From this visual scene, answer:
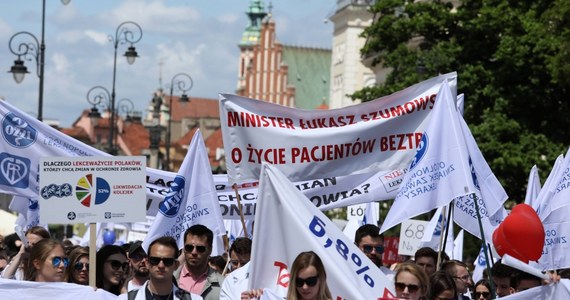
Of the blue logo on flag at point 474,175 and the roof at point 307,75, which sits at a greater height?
the roof at point 307,75

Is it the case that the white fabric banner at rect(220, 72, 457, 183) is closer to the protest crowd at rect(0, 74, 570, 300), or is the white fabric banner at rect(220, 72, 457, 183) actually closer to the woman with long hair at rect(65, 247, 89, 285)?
the protest crowd at rect(0, 74, 570, 300)

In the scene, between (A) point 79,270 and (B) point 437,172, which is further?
(B) point 437,172

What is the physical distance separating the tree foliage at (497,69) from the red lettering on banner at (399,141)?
78.6ft

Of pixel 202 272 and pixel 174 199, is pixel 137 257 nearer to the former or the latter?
pixel 202 272

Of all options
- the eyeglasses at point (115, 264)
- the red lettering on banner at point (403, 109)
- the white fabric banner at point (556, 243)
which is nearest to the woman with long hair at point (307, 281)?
the eyeglasses at point (115, 264)

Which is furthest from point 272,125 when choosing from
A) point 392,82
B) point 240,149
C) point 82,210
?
point 392,82

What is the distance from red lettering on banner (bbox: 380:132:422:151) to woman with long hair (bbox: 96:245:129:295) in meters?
2.55

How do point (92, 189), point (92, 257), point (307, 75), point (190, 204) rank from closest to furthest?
point (92, 257), point (92, 189), point (190, 204), point (307, 75)

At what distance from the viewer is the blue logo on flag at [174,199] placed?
13.0 meters

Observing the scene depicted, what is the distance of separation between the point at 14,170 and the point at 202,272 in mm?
3726

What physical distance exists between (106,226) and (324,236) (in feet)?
57.2

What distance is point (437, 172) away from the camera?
11.1 m

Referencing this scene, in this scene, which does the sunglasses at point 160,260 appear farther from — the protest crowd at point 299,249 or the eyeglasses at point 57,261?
the eyeglasses at point 57,261

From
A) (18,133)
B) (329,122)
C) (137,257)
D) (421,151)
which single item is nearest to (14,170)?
(18,133)
